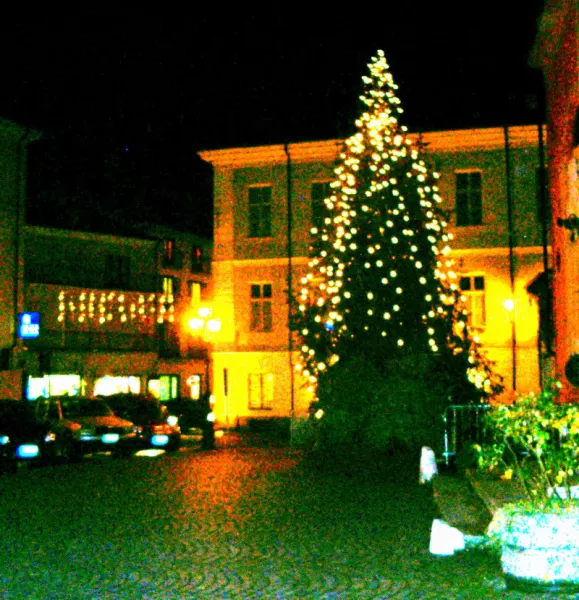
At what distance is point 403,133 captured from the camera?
101 feet

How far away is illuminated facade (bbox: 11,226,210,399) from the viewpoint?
47031 millimetres

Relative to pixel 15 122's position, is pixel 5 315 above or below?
below

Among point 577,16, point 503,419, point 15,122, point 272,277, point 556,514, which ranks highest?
point 15,122

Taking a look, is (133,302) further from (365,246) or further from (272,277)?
(365,246)

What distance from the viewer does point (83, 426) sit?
88.7 ft

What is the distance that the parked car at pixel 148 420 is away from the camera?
29.5m

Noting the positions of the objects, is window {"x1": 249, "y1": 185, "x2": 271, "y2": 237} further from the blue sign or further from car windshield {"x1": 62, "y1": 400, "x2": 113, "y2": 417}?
car windshield {"x1": 62, "y1": 400, "x2": 113, "y2": 417}

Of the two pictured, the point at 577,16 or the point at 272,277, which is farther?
the point at 272,277

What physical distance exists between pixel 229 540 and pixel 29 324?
28.5 meters

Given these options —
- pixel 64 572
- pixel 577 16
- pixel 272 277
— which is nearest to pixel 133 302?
pixel 272 277

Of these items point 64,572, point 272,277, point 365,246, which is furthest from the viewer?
point 272,277

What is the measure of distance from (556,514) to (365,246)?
68.6 ft

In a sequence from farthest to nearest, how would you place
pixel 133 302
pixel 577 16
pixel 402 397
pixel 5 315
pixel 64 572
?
pixel 133 302 < pixel 5 315 < pixel 402 397 < pixel 577 16 < pixel 64 572

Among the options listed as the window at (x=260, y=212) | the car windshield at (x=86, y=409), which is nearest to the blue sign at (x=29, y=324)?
the window at (x=260, y=212)
